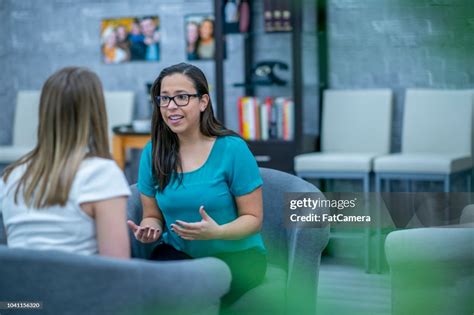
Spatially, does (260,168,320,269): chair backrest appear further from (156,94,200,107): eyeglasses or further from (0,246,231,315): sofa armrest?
(0,246,231,315): sofa armrest

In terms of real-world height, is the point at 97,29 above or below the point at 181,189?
above

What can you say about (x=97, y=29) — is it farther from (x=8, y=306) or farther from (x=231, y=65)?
(x=8, y=306)

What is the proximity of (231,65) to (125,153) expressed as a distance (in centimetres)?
64

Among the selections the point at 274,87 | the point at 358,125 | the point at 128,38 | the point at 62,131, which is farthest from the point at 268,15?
the point at 62,131

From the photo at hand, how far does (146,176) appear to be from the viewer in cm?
89

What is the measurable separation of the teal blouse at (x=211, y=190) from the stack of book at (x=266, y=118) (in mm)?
1253

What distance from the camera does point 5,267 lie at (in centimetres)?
64

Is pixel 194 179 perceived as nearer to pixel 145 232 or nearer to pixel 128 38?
pixel 145 232

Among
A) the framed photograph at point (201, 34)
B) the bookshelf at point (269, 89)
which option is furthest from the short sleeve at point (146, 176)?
the bookshelf at point (269, 89)

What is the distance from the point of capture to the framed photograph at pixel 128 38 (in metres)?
1.55

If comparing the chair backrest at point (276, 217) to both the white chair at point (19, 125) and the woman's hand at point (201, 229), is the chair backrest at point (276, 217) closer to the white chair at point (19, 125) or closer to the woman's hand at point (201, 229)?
the woman's hand at point (201, 229)

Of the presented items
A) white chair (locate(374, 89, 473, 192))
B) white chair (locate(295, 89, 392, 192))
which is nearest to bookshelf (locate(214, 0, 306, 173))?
white chair (locate(295, 89, 392, 192))

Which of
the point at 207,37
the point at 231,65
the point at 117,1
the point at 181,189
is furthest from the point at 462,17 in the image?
the point at 231,65

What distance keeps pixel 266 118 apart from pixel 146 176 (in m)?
1.30
